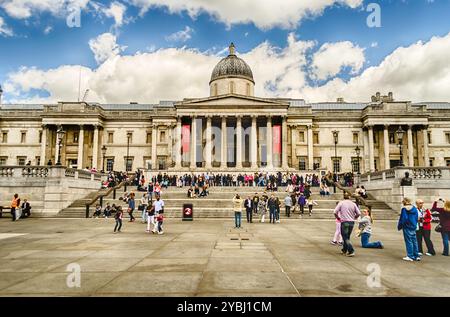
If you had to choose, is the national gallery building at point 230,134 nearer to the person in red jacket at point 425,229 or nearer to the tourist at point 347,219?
the person in red jacket at point 425,229

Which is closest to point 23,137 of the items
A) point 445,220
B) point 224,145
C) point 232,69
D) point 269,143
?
point 224,145

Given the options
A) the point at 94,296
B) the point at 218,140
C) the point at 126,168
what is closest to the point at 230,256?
the point at 94,296

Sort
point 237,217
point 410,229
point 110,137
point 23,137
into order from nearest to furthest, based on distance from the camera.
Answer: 1. point 410,229
2. point 237,217
3. point 110,137
4. point 23,137

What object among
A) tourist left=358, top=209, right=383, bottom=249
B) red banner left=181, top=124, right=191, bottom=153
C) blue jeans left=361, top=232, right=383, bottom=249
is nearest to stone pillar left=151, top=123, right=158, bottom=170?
red banner left=181, top=124, right=191, bottom=153

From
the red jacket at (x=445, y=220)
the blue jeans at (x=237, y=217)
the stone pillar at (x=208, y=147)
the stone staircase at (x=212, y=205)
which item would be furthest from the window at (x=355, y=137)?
the red jacket at (x=445, y=220)

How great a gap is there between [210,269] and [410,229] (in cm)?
601

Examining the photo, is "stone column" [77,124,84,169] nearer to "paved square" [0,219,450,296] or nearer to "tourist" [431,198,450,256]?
"paved square" [0,219,450,296]

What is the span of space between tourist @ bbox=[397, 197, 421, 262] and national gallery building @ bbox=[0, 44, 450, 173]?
3971 cm

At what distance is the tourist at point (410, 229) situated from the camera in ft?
31.2

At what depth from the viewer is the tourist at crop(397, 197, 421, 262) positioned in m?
9.52

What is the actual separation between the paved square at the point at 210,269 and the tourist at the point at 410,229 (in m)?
0.46

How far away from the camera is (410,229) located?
381 inches

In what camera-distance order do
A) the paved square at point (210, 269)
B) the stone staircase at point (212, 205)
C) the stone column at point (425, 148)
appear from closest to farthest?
the paved square at point (210, 269), the stone staircase at point (212, 205), the stone column at point (425, 148)

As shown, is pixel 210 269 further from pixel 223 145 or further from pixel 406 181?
pixel 223 145
